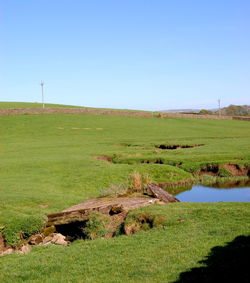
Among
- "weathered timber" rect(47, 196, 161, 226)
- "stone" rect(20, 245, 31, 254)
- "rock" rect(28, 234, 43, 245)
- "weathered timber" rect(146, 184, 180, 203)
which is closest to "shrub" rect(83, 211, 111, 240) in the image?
"weathered timber" rect(47, 196, 161, 226)

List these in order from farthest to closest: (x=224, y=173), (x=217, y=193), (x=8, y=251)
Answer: (x=224, y=173), (x=217, y=193), (x=8, y=251)

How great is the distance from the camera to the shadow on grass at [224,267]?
30.0 ft

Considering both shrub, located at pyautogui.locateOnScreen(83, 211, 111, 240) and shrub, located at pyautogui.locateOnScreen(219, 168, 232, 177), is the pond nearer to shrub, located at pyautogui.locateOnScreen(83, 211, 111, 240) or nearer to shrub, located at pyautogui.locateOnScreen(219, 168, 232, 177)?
shrub, located at pyautogui.locateOnScreen(219, 168, 232, 177)

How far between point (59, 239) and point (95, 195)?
8700mm

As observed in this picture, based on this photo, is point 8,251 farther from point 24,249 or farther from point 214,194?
point 214,194

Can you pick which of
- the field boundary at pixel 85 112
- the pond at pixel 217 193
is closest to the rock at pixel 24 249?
the pond at pixel 217 193

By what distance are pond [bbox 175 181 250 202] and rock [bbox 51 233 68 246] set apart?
10.6m

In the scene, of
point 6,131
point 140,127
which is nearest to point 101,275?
point 6,131

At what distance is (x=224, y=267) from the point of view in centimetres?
967

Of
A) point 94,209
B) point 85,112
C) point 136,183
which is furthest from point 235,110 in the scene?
point 94,209

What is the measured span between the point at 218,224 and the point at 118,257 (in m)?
3.80

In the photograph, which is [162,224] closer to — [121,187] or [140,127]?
[121,187]

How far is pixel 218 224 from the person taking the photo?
1318 centimetres

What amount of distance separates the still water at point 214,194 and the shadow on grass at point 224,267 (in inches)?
539
